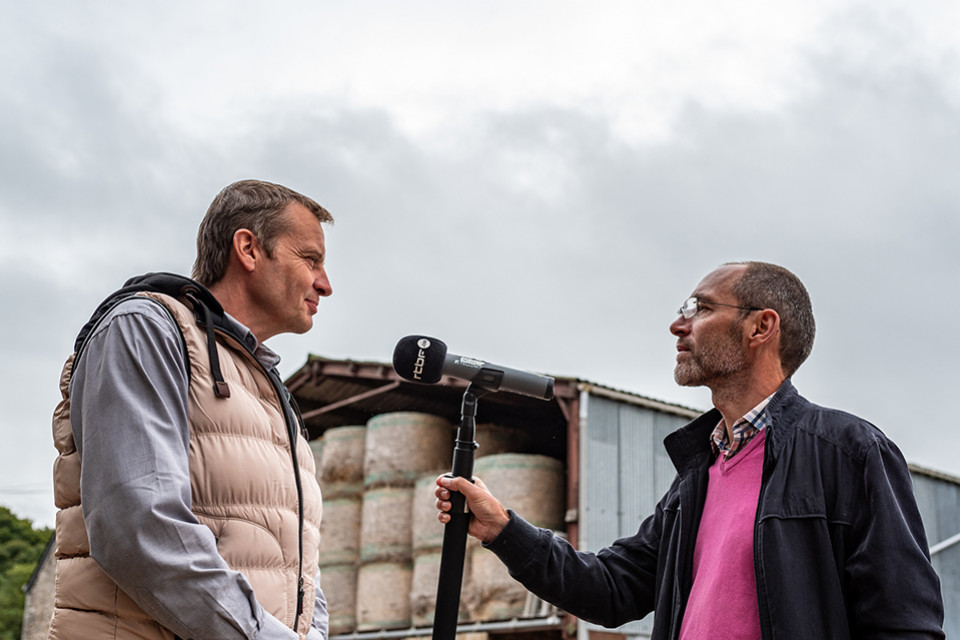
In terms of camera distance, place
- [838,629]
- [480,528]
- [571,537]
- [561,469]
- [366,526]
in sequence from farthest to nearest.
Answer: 1. [366,526]
2. [561,469]
3. [571,537]
4. [480,528]
5. [838,629]

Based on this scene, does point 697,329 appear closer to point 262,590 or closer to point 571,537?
point 262,590

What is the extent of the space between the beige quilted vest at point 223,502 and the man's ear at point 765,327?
169cm

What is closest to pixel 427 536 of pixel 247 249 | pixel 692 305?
pixel 692 305

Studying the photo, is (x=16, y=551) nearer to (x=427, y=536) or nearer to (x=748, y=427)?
(x=427, y=536)

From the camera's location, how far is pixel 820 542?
3.19 meters

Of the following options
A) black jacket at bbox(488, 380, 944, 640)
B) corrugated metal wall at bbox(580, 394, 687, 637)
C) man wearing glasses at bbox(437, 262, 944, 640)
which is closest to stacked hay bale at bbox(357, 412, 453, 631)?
corrugated metal wall at bbox(580, 394, 687, 637)

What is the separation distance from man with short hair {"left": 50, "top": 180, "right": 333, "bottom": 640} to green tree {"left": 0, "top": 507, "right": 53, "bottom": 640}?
3891cm

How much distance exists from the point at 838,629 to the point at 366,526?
14.1m

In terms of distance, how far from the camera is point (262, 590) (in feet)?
8.71

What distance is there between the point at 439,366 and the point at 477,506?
62 cm

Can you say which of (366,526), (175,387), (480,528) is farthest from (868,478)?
(366,526)

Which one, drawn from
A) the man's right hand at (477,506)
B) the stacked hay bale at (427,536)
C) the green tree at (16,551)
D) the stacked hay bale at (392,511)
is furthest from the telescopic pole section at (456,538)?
the green tree at (16,551)

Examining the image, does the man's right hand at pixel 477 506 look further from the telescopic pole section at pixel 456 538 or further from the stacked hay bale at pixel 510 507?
the stacked hay bale at pixel 510 507

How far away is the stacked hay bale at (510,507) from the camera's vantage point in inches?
581
